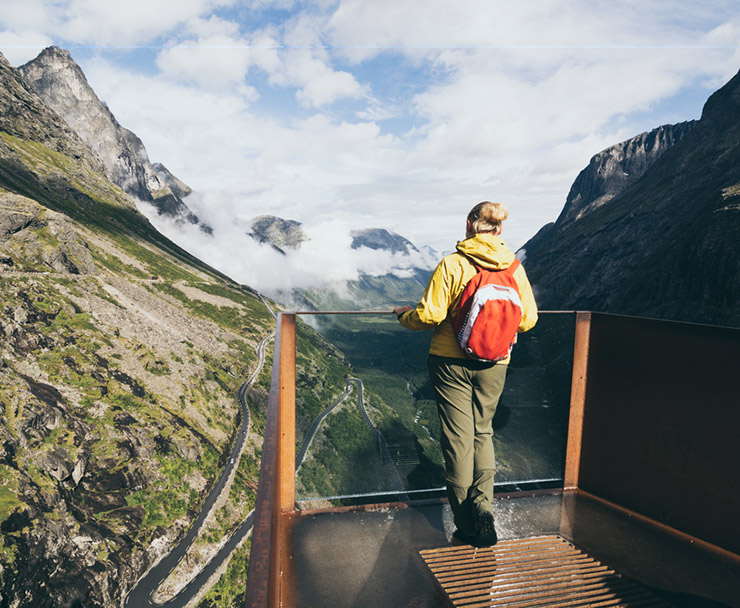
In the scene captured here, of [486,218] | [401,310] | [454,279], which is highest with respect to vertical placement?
[486,218]

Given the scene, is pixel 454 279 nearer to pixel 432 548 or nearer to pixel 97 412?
pixel 432 548

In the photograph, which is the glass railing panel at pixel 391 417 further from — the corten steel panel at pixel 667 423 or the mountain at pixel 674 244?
the mountain at pixel 674 244

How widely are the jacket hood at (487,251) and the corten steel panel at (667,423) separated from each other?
81.6 inches

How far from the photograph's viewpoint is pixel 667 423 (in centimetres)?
459

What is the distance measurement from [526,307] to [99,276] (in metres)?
149

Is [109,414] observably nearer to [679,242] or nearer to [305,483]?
[305,483]

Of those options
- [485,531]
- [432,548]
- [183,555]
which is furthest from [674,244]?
[432,548]

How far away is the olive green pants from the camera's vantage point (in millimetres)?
4145

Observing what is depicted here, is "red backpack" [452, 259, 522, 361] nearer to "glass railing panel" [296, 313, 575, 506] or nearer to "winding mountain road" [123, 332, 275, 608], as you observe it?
"glass railing panel" [296, 313, 575, 506]

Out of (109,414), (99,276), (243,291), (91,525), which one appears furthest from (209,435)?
(243,291)

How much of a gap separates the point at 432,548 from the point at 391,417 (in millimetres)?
1531

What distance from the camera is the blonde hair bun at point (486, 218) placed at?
419 cm

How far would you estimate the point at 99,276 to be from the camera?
129 meters

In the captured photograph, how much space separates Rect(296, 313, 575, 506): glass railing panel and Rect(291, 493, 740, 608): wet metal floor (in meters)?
0.36
